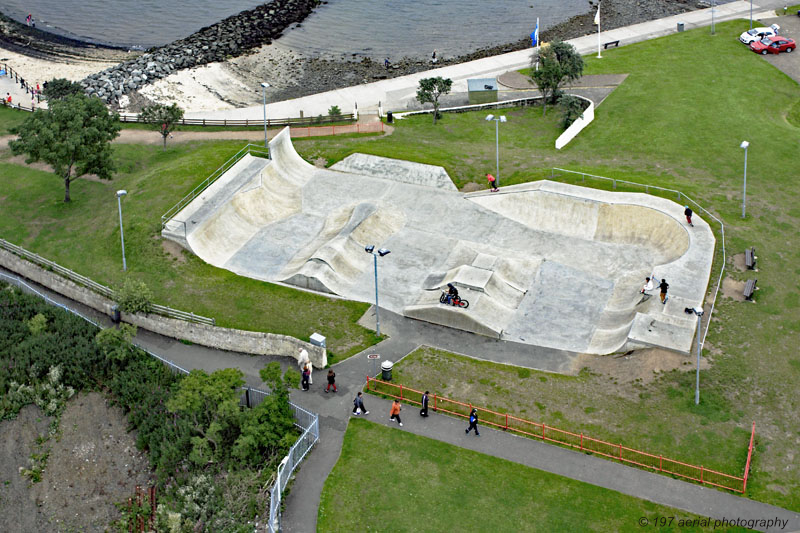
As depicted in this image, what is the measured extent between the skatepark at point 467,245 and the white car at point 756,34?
3780cm

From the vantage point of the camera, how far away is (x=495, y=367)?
1815 inches

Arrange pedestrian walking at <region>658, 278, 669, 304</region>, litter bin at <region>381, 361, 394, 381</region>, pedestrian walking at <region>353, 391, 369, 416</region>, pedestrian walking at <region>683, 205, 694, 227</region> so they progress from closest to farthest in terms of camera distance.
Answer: pedestrian walking at <region>353, 391, 369, 416</region>, litter bin at <region>381, 361, 394, 381</region>, pedestrian walking at <region>658, 278, 669, 304</region>, pedestrian walking at <region>683, 205, 694, 227</region>

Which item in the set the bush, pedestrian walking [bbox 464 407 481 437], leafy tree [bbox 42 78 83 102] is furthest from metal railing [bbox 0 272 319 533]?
leafy tree [bbox 42 78 83 102]

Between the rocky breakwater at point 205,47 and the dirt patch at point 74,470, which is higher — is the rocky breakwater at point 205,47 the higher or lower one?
the higher one

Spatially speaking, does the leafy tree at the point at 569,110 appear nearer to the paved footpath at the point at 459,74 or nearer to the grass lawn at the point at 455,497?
the paved footpath at the point at 459,74

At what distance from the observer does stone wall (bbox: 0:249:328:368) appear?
47281mm

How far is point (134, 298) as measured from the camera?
164 ft

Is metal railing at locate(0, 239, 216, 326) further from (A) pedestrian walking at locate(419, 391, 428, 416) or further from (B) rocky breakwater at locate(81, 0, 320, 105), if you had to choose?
(B) rocky breakwater at locate(81, 0, 320, 105)

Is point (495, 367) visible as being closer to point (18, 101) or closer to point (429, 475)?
point (429, 475)

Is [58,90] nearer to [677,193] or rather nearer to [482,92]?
[482,92]

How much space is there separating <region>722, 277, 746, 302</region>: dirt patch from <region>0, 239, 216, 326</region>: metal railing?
28.3 metres

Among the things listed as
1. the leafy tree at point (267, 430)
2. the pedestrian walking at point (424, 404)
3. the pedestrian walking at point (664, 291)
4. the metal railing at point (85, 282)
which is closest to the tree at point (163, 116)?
the metal railing at point (85, 282)

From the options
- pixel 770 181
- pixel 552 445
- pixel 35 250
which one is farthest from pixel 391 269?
pixel 770 181

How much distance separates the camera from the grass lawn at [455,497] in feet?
121
